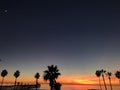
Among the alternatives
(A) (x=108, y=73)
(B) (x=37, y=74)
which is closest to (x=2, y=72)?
(B) (x=37, y=74)

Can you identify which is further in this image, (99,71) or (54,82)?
(99,71)

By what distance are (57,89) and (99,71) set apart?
193 feet

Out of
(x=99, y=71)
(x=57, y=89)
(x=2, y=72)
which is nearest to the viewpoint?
(x=57, y=89)

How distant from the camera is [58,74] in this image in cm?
4259

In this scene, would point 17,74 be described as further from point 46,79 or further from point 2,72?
point 46,79

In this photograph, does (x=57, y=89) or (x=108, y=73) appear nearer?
(x=57, y=89)

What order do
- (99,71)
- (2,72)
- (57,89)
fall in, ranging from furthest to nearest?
(99,71) < (2,72) < (57,89)

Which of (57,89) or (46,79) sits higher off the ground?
(46,79)

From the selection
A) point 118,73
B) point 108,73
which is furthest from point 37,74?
point 118,73

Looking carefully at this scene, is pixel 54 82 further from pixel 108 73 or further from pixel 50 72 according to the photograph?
pixel 108 73

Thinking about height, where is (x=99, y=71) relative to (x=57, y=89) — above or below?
above

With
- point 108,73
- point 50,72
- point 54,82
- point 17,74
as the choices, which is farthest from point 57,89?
point 108,73

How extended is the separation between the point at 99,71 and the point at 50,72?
5856 centimetres

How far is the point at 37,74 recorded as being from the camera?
99000mm
